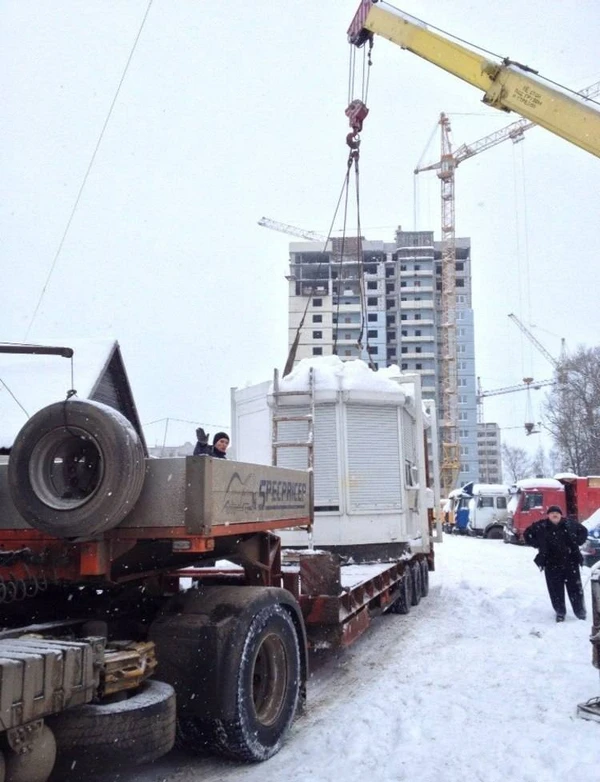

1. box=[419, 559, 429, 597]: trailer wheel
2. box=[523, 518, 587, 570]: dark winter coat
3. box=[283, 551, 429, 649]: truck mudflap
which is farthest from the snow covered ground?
box=[419, 559, 429, 597]: trailer wheel

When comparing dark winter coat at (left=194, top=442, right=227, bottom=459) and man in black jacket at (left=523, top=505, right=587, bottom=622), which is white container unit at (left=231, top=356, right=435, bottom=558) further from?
dark winter coat at (left=194, top=442, right=227, bottom=459)

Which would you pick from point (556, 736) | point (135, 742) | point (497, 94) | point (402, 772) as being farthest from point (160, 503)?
point (497, 94)

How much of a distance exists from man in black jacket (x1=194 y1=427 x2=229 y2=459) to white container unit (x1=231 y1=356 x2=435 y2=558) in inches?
92.0

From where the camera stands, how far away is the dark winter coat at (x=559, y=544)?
30.1 ft

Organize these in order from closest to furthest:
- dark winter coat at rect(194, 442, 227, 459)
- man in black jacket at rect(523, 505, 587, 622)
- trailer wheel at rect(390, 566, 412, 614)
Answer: dark winter coat at rect(194, 442, 227, 459) < man in black jacket at rect(523, 505, 587, 622) < trailer wheel at rect(390, 566, 412, 614)

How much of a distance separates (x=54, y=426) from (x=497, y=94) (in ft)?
31.5

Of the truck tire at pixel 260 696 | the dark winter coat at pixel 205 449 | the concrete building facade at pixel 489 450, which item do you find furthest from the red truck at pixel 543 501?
the concrete building facade at pixel 489 450

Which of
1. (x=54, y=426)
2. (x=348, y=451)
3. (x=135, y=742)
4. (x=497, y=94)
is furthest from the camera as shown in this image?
(x=497, y=94)

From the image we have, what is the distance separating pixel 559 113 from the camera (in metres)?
10.2

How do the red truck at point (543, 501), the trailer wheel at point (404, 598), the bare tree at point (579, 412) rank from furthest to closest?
the bare tree at point (579, 412), the red truck at point (543, 501), the trailer wheel at point (404, 598)

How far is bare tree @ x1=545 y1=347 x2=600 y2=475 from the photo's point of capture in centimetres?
5547

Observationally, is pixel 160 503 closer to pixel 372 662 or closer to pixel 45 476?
pixel 45 476

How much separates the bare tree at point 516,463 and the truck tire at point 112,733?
11079 centimetres

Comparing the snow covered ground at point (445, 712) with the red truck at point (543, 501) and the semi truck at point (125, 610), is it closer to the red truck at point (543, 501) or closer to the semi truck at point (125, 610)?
the semi truck at point (125, 610)
